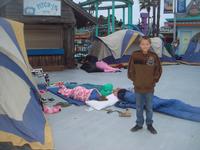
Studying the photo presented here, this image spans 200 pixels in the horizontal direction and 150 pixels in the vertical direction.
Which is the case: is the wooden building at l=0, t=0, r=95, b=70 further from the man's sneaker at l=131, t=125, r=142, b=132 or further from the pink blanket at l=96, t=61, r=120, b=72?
the man's sneaker at l=131, t=125, r=142, b=132

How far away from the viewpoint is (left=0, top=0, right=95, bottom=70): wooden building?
14312 mm

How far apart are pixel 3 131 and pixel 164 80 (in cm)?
868

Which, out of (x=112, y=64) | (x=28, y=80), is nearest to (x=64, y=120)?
(x=28, y=80)

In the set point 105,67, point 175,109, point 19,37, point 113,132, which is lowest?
point 113,132

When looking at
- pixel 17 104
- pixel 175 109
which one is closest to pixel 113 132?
pixel 17 104

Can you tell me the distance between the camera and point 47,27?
15.5 metres

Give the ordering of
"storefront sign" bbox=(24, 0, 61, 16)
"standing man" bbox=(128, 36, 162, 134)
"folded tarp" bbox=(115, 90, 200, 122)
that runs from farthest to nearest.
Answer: "storefront sign" bbox=(24, 0, 61, 16) → "folded tarp" bbox=(115, 90, 200, 122) → "standing man" bbox=(128, 36, 162, 134)

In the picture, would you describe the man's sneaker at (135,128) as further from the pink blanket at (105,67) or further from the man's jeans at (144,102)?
the pink blanket at (105,67)

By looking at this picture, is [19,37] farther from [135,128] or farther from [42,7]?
[42,7]

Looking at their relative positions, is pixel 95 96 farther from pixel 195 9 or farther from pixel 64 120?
pixel 195 9

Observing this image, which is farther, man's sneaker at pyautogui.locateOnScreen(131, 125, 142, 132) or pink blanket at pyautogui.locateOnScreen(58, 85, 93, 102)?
pink blanket at pyautogui.locateOnScreen(58, 85, 93, 102)

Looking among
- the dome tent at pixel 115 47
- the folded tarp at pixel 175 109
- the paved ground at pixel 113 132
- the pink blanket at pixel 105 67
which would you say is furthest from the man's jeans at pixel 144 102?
the dome tent at pixel 115 47

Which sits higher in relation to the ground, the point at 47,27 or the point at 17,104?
Result: the point at 47,27

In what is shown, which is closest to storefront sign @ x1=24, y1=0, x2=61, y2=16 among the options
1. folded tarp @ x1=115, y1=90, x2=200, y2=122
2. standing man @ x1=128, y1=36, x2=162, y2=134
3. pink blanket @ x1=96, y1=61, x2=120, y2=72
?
pink blanket @ x1=96, y1=61, x2=120, y2=72
